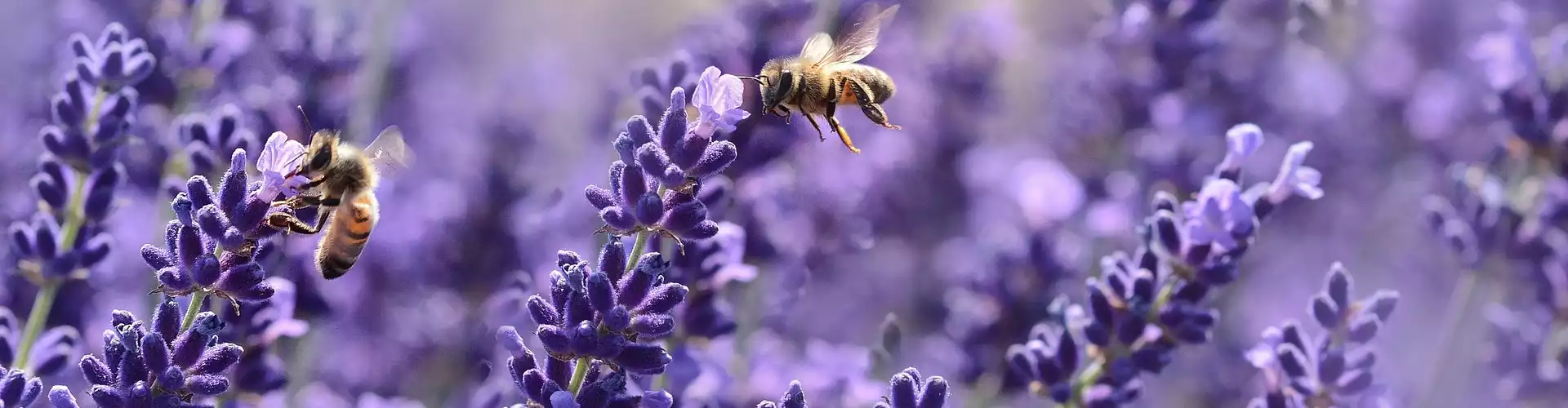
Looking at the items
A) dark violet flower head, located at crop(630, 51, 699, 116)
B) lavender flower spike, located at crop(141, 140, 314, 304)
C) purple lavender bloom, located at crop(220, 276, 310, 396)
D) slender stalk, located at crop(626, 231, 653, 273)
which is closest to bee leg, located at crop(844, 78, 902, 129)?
dark violet flower head, located at crop(630, 51, 699, 116)

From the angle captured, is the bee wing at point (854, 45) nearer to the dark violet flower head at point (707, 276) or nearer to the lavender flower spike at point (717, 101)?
the dark violet flower head at point (707, 276)

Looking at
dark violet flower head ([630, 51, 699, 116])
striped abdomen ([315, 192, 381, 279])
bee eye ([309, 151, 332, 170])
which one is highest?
dark violet flower head ([630, 51, 699, 116])

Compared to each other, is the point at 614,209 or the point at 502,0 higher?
the point at 502,0

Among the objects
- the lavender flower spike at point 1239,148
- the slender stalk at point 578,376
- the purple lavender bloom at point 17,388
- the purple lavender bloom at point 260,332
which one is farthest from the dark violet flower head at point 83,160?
the lavender flower spike at point 1239,148

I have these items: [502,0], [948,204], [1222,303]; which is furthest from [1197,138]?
[502,0]

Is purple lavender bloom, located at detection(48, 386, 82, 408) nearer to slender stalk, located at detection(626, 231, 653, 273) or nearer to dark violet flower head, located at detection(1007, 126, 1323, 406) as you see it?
slender stalk, located at detection(626, 231, 653, 273)

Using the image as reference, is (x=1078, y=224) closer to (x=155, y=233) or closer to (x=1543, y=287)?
(x=1543, y=287)

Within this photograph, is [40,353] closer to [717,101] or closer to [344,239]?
[344,239]
